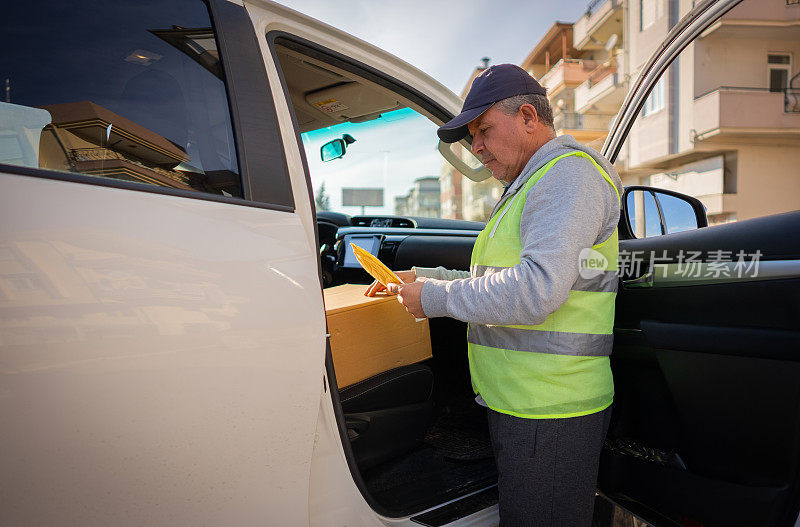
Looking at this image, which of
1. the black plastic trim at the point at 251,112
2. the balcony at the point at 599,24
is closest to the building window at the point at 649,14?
the black plastic trim at the point at 251,112

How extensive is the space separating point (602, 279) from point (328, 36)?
109cm

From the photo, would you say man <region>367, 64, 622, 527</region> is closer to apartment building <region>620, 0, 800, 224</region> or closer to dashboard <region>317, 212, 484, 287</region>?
apartment building <region>620, 0, 800, 224</region>

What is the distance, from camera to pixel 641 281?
160cm

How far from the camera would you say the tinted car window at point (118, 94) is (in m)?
0.97

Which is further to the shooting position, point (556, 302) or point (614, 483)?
point (614, 483)

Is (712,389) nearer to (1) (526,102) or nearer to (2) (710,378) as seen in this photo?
(2) (710,378)

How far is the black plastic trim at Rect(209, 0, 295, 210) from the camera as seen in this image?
4.03 feet

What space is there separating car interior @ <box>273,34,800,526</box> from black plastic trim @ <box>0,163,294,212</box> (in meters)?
0.58

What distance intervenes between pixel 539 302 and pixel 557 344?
19 cm

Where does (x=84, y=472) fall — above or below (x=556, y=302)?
below

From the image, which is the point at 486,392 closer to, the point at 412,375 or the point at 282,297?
the point at 412,375

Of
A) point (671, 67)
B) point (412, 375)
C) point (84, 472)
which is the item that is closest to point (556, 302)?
point (412, 375)

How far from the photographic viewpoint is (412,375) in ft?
6.21

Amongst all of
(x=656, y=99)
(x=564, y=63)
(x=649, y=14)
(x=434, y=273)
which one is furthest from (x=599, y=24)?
(x=434, y=273)
